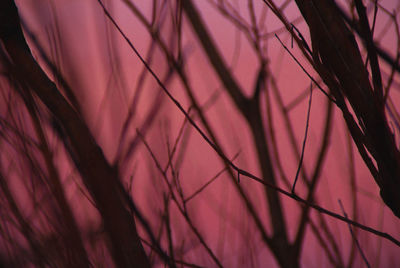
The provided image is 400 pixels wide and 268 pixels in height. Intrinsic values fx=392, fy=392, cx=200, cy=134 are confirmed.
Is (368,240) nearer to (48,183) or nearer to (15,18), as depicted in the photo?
(48,183)

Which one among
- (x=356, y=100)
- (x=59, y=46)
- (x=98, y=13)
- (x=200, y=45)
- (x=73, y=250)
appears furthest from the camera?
(x=200, y=45)

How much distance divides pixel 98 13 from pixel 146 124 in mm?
232

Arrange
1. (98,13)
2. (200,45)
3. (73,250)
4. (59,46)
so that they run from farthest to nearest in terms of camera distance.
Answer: (200,45) < (98,13) < (59,46) < (73,250)

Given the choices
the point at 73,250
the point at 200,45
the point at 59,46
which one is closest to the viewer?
the point at 73,250

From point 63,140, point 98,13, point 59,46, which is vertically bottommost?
point 63,140

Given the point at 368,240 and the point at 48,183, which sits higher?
the point at 48,183

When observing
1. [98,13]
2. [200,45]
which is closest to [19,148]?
[98,13]

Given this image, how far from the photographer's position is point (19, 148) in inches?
24.1

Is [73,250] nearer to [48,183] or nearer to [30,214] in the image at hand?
[48,183]

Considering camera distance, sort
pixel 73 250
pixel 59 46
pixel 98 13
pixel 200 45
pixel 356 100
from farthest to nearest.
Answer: pixel 200 45 → pixel 98 13 → pixel 59 46 → pixel 73 250 → pixel 356 100

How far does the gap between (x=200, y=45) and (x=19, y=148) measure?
595 mm

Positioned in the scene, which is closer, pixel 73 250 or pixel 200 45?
pixel 73 250

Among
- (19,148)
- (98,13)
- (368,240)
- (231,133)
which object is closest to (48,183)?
(19,148)

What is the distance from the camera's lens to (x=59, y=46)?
63 cm
